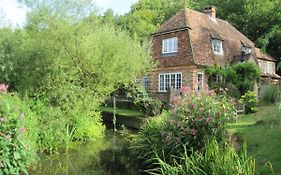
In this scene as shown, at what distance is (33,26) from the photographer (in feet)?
54.0

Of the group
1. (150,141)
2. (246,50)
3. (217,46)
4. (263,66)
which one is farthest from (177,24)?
(150,141)

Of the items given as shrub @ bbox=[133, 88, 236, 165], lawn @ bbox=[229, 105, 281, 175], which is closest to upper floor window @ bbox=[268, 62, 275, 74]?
lawn @ bbox=[229, 105, 281, 175]

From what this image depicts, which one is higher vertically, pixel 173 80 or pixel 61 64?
pixel 61 64

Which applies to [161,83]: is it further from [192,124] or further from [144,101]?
[192,124]

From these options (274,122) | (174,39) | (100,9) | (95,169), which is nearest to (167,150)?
(95,169)

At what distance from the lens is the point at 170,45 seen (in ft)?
94.7

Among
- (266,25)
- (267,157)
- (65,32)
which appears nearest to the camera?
(267,157)

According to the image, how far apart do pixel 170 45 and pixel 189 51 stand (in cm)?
227

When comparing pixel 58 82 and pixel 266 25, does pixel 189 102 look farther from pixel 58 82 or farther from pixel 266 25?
pixel 266 25

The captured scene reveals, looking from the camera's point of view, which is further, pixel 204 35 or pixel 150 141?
pixel 204 35

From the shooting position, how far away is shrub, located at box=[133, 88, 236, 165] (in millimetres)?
10898

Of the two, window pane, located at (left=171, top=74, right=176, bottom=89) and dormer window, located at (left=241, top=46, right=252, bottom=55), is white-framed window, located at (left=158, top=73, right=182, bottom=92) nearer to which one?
window pane, located at (left=171, top=74, right=176, bottom=89)

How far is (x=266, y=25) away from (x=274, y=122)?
93.3 ft

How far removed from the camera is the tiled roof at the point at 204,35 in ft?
91.2
